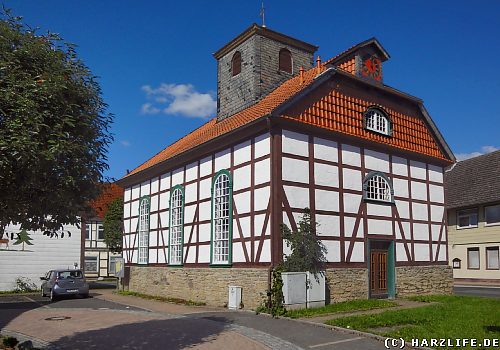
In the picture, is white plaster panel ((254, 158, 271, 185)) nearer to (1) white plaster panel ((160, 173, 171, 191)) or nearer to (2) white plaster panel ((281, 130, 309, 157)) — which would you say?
(2) white plaster panel ((281, 130, 309, 157))

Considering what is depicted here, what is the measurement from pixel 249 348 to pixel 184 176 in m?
12.6

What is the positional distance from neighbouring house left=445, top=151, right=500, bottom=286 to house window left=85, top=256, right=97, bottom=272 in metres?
32.8

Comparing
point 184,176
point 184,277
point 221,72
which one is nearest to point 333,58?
point 221,72

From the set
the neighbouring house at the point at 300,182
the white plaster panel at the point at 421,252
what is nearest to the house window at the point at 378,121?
the neighbouring house at the point at 300,182

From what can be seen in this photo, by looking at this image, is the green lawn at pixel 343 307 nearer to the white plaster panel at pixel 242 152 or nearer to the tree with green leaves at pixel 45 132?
the white plaster panel at pixel 242 152

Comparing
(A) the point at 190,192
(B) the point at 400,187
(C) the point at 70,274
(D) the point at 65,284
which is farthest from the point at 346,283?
(C) the point at 70,274

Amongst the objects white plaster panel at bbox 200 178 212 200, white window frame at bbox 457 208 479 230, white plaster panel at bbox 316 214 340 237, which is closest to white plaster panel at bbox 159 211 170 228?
white plaster panel at bbox 200 178 212 200

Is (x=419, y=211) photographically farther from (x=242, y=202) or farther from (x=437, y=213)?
(x=242, y=202)

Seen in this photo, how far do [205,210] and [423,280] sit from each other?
30.5ft

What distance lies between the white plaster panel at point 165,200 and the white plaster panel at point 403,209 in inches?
394

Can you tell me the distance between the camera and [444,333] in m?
11.0

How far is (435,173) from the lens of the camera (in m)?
22.6

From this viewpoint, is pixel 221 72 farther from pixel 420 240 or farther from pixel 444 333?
pixel 444 333

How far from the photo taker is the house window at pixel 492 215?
34.2 meters
